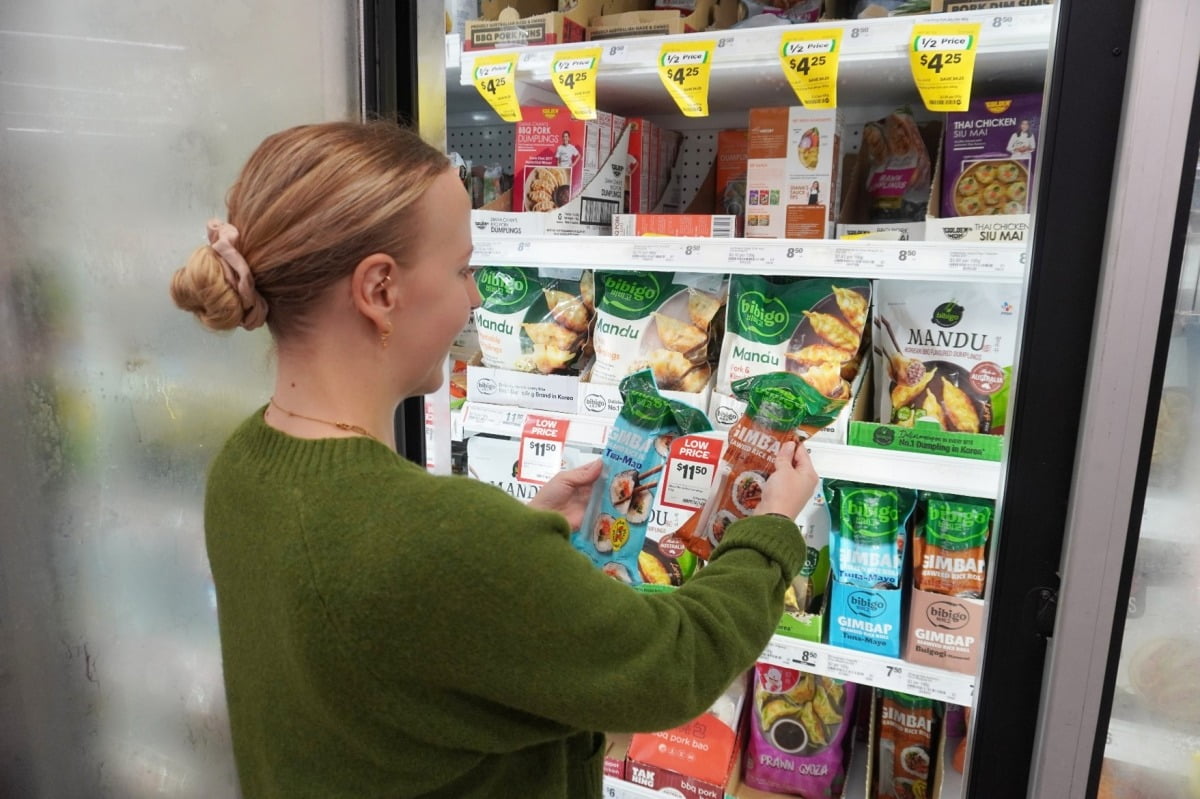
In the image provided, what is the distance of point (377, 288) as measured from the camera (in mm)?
698

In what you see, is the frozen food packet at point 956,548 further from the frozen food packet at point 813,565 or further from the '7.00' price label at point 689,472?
the '7.00' price label at point 689,472

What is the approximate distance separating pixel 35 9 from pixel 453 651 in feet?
2.93

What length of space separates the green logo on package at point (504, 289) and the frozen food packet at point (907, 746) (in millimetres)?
1015

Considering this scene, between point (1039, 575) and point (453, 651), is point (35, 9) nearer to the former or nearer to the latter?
point (453, 651)

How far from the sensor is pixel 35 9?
943 millimetres

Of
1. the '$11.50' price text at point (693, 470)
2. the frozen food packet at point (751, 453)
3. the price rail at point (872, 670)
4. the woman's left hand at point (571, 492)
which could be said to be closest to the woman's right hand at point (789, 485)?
the frozen food packet at point (751, 453)

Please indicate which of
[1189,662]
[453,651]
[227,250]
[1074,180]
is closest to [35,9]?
[227,250]

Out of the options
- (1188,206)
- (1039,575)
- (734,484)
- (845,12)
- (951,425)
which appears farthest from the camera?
(845,12)

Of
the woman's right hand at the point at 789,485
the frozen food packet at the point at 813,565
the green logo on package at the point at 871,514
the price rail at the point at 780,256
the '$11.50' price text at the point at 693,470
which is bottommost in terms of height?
the frozen food packet at the point at 813,565

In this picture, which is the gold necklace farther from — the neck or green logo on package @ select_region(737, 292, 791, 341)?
green logo on package @ select_region(737, 292, 791, 341)

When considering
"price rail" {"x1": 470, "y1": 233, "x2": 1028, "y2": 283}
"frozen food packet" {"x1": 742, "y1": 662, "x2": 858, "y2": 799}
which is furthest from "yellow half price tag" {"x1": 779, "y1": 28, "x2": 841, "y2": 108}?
Result: "frozen food packet" {"x1": 742, "y1": 662, "x2": 858, "y2": 799}

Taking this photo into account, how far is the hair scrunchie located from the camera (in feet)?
2.27

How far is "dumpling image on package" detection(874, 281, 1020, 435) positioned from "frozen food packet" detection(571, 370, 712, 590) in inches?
16.6

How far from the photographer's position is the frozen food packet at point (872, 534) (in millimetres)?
1340
